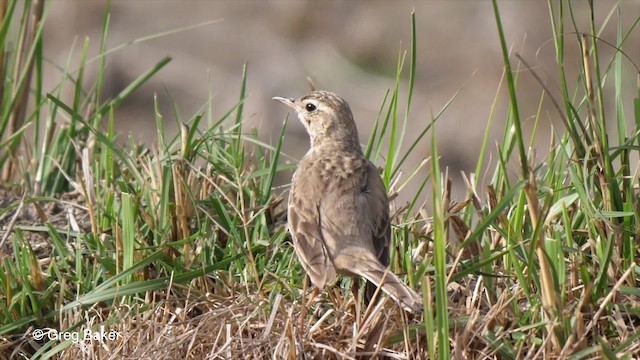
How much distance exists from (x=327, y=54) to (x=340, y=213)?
5543 millimetres

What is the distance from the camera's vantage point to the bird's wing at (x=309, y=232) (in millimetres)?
3592

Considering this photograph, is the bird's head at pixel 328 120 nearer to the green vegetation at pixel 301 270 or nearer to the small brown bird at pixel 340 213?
the small brown bird at pixel 340 213

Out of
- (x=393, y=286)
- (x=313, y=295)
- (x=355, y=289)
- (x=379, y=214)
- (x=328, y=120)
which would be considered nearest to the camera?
(x=393, y=286)

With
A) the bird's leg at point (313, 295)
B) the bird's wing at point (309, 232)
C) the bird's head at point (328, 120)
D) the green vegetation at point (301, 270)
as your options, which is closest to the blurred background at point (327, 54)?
the bird's head at point (328, 120)

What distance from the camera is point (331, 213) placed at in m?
3.99

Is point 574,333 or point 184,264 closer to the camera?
point 574,333

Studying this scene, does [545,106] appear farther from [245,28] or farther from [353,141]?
[353,141]

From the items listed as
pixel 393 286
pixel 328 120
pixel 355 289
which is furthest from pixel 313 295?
pixel 328 120

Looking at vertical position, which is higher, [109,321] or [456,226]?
[456,226]

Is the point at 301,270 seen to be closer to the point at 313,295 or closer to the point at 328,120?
the point at 313,295

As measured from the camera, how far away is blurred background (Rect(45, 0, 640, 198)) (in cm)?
867

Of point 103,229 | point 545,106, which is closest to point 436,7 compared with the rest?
point 545,106

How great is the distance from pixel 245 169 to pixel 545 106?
4.24 m

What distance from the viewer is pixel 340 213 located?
13.0 ft
